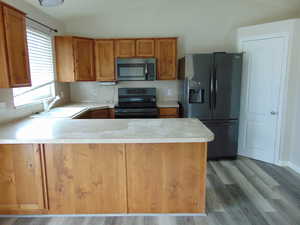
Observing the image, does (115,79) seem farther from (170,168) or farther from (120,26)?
(170,168)

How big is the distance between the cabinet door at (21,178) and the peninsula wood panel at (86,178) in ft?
0.31

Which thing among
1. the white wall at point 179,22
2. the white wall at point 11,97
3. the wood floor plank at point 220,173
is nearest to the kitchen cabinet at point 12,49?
the white wall at point 11,97

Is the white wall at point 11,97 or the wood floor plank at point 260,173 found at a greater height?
the white wall at point 11,97

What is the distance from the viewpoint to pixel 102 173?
2.10 m

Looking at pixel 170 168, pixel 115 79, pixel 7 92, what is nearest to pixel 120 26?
pixel 115 79

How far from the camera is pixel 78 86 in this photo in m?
4.46

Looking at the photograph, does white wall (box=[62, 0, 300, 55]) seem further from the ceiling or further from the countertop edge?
the countertop edge

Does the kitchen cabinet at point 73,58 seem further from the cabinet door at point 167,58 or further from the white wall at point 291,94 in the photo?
the white wall at point 291,94

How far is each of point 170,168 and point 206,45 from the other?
2.99 m

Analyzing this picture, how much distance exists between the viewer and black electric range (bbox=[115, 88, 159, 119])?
152 inches

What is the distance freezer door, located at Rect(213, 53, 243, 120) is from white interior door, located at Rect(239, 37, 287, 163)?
0.86 ft

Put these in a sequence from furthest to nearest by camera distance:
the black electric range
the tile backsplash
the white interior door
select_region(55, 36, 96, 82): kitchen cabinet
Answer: the tile backsplash → the black electric range → select_region(55, 36, 96, 82): kitchen cabinet → the white interior door

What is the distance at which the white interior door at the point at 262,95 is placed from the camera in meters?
3.30

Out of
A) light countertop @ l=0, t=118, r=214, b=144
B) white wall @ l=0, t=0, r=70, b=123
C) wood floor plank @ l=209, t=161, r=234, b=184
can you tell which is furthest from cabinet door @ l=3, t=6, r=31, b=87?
wood floor plank @ l=209, t=161, r=234, b=184
